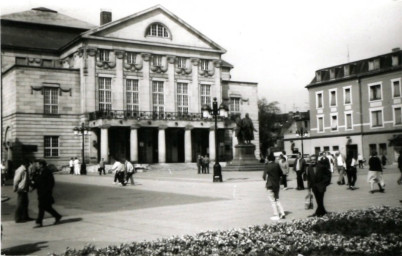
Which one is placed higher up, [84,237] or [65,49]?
[65,49]

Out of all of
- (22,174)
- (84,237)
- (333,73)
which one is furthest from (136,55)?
(84,237)

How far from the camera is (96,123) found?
50.1 meters

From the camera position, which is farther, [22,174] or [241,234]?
[22,174]

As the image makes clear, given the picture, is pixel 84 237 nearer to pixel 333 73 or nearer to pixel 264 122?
pixel 333 73

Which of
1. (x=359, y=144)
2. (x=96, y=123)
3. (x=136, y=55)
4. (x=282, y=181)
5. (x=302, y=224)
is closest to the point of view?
(x=302, y=224)

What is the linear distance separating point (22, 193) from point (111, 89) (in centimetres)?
4163

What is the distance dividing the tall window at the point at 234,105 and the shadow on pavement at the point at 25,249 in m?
54.9

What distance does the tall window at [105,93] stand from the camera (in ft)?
176

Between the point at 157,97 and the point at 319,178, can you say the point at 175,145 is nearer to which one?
the point at 157,97

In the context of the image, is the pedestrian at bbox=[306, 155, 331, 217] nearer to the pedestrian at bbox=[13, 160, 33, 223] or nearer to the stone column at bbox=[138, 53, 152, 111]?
the pedestrian at bbox=[13, 160, 33, 223]

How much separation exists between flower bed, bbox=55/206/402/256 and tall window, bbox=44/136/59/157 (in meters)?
44.3

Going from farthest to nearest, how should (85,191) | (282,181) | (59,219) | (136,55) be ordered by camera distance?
(136,55), (85,191), (282,181), (59,219)

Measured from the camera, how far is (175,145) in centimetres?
5869

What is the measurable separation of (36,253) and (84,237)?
5.65 feet
